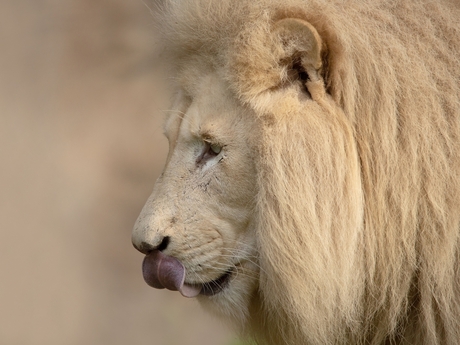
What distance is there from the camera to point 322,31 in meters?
2.30

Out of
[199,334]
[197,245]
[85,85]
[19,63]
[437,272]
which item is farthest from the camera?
[199,334]

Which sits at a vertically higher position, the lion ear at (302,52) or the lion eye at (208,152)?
the lion ear at (302,52)

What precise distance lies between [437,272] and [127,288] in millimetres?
4401

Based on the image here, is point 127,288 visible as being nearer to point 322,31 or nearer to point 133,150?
point 133,150

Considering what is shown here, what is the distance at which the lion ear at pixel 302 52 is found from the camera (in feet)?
7.38

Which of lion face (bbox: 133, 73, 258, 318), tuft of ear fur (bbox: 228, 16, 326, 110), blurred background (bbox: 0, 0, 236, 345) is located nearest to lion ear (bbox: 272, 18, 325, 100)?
tuft of ear fur (bbox: 228, 16, 326, 110)

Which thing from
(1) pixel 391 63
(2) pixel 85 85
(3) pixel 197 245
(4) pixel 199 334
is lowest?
(4) pixel 199 334

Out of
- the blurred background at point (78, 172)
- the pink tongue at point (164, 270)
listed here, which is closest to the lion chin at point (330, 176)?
the pink tongue at point (164, 270)

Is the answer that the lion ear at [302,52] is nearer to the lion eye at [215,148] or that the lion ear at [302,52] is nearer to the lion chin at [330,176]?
the lion chin at [330,176]

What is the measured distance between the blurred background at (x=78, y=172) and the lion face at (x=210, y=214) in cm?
310

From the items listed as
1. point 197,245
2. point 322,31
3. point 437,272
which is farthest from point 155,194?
point 437,272

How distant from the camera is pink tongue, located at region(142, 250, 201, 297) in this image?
7.91 ft

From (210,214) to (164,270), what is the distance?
257 mm

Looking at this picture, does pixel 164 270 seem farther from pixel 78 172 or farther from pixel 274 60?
pixel 78 172
